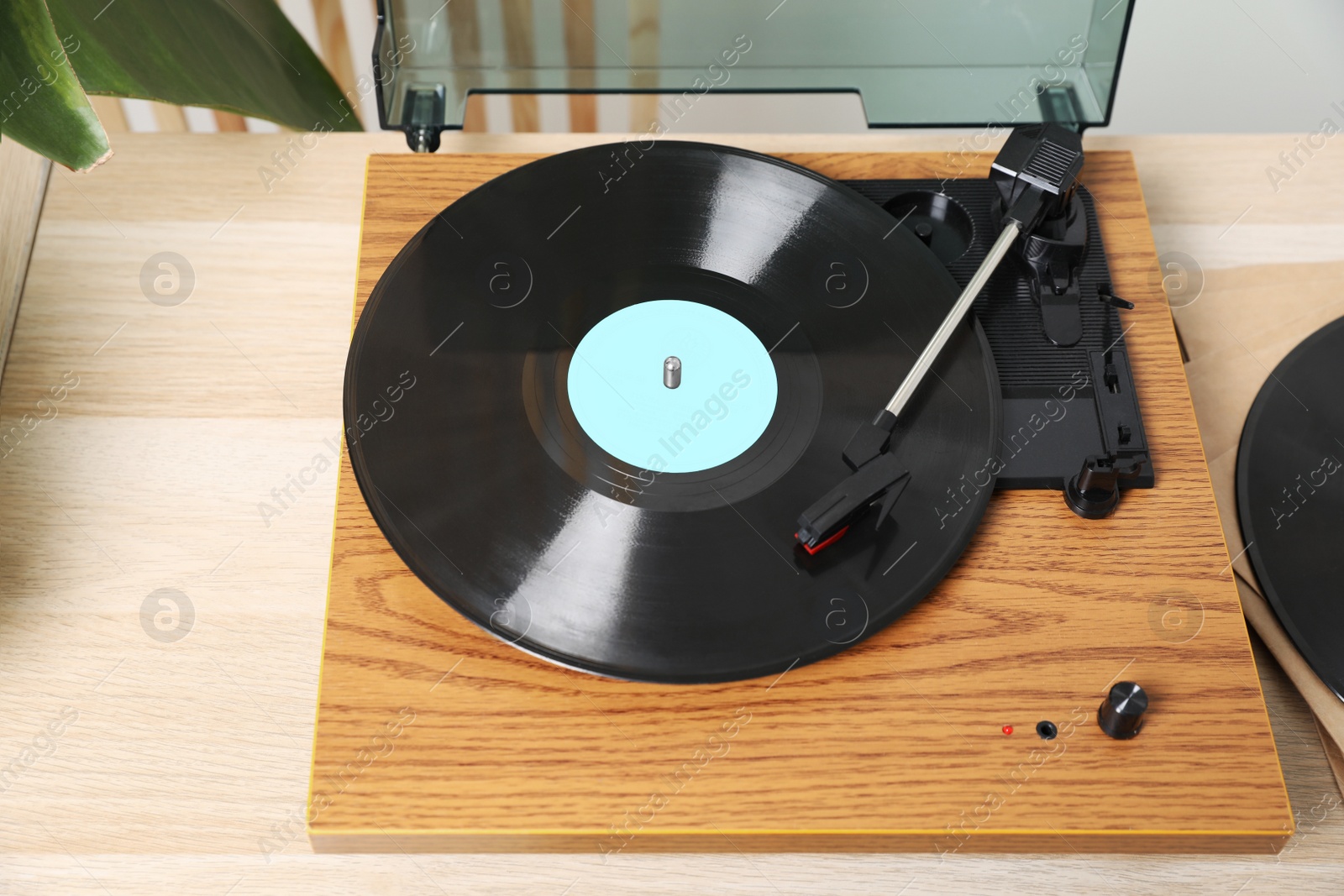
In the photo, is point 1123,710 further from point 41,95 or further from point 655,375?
point 41,95

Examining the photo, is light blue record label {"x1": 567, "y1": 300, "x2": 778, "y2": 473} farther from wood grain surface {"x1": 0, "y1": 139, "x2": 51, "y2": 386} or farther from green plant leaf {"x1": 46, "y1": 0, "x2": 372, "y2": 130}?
wood grain surface {"x1": 0, "y1": 139, "x2": 51, "y2": 386}

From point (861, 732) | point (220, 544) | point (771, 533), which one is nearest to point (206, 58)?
point (220, 544)

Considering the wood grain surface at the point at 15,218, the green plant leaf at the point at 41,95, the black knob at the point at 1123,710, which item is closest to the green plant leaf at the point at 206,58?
the green plant leaf at the point at 41,95

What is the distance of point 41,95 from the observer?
0.80m

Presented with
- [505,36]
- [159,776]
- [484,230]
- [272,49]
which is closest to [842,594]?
[484,230]

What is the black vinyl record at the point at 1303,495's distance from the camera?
0.87m

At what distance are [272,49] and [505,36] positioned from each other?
317mm

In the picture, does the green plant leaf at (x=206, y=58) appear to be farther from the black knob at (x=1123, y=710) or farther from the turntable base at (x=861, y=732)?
the black knob at (x=1123, y=710)

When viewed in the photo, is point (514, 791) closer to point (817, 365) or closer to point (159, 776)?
point (159, 776)

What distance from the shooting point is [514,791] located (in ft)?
2.46

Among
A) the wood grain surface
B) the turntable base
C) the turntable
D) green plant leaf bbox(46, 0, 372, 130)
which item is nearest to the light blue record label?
the turntable

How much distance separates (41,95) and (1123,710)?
0.92m

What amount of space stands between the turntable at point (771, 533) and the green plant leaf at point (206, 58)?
24 cm

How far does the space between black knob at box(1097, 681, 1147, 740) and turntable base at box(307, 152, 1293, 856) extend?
11 millimetres
